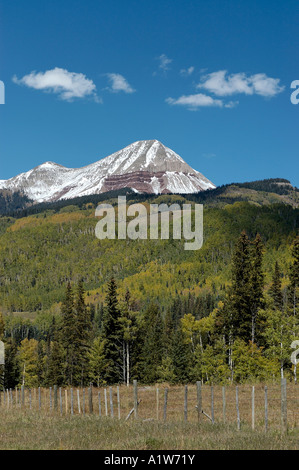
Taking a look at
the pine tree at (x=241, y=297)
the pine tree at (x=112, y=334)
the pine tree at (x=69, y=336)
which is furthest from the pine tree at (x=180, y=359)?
the pine tree at (x=241, y=297)

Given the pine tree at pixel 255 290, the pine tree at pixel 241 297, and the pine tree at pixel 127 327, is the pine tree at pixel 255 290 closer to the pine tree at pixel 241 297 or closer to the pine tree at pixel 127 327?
the pine tree at pixel 241 297

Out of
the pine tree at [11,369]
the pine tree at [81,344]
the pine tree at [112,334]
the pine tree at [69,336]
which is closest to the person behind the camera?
the pine tree at [112,334]

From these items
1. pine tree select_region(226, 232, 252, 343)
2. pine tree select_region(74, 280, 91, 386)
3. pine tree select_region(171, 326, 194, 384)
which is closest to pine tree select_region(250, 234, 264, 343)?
pine tree select_region(226, 232, 252, 343)

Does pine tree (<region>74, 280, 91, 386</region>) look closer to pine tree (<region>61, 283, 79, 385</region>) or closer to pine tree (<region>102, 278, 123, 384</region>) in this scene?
pine tree (<region>61, 283, 79, 385</region>)

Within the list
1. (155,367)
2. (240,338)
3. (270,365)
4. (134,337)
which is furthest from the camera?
(155,367)

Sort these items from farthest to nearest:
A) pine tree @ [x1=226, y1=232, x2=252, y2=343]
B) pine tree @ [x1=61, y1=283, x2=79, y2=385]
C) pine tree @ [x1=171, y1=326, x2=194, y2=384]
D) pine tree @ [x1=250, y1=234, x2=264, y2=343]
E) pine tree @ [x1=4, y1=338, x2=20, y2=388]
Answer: pine tree @ [x1=4, y1=338, x2=20, y2=388], pine tree @ [x1=171, y1=326, x2=194, y2=384], pine tree @ [x1=61, y1=283, x2=79, y2=385], pine tree @ [x1=226, y1=232, x2=252, y2=343], pine tree @ [x1=250, y1=234, x2=264, y2=343]

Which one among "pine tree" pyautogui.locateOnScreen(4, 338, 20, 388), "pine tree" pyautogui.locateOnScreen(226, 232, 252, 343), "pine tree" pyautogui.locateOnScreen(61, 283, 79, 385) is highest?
"pine tree" pyautogui.locateOnScreen(226, 232, 252, 343)

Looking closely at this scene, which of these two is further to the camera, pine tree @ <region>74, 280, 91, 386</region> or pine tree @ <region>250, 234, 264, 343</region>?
pine tree @ <region>74, 280, 91, 386</region>

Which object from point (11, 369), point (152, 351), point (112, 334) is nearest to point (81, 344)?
point (112, 334)

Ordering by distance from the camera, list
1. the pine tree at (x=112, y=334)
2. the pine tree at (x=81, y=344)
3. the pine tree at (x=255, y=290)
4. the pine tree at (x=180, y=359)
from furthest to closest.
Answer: the pine tree at (x=180, y=359) < the pine tree at (x=81, y=344) < the pine tree at (x=112, y=334) < the pine tree at (x=255, y=290)

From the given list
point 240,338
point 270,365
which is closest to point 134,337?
point 240,338

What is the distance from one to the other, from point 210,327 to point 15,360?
4487cm

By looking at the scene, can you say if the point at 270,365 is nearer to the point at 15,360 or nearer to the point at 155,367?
the point at 155,367

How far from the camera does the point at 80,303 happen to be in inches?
2906
